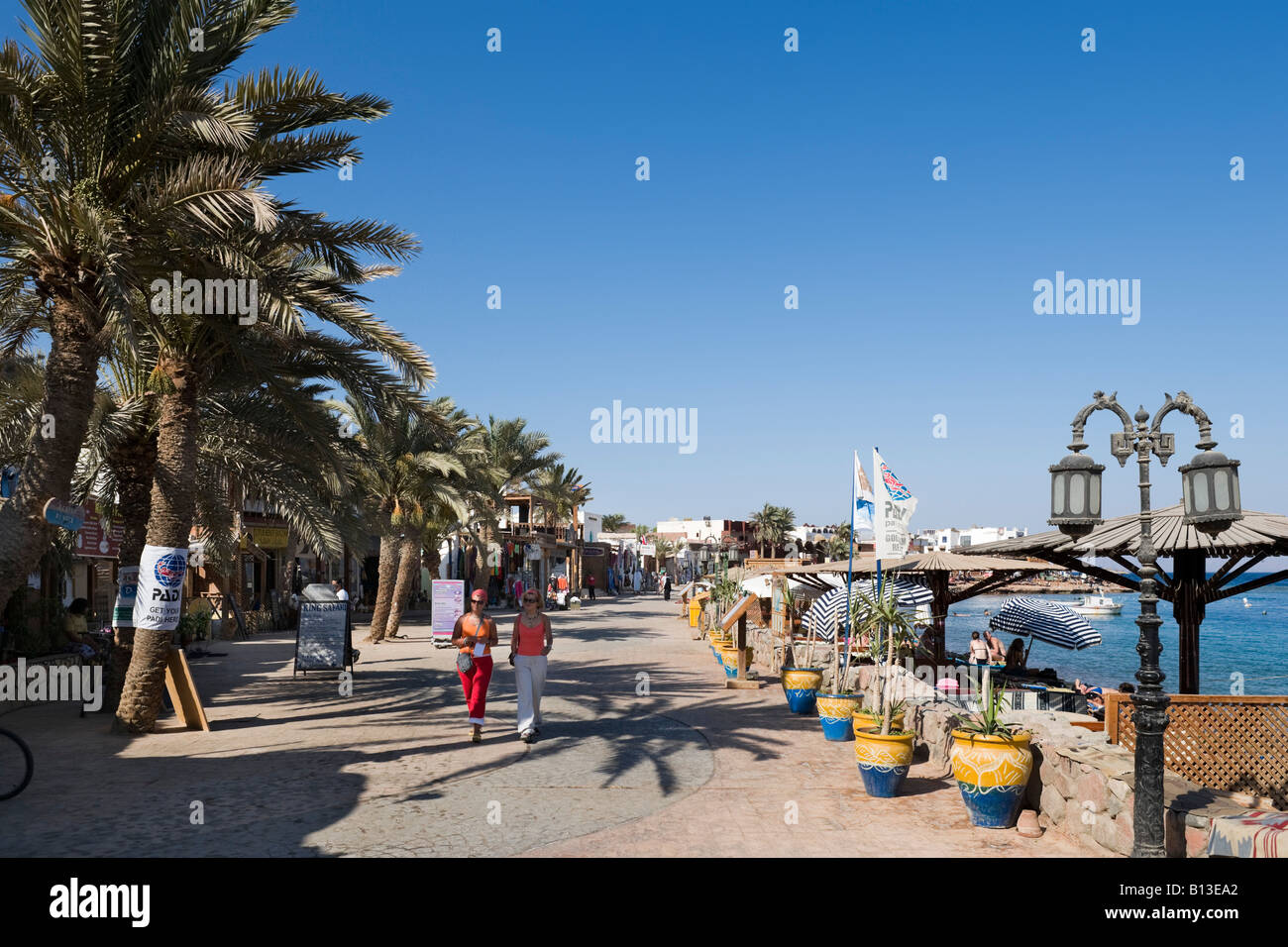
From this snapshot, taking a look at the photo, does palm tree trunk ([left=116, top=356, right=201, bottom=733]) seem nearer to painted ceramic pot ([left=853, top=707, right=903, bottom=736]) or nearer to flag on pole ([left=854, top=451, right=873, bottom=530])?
painted ceramic pot ([left=853, top=707, right=903, bottom=736])

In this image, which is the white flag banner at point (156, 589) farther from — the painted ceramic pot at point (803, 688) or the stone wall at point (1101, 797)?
the stone wall at point (1101, 797)

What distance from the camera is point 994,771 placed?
6848 millimetres

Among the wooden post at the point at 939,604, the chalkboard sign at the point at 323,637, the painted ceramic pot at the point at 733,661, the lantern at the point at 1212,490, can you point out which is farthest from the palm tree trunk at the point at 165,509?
the wooden post at the point at 939,604

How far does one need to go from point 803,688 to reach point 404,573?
606 inches

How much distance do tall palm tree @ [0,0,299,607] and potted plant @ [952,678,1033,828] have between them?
24.9 ft

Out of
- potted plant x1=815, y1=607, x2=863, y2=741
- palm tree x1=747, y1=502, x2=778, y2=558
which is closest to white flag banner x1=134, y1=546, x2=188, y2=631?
potted plant x1=815, y1=607, x2=863, y2=741

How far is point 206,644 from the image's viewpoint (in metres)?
20.9

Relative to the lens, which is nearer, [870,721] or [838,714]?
[870,721]

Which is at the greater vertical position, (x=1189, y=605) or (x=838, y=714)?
(x=1189, y=605)

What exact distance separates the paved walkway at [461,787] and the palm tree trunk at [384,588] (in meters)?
9.34

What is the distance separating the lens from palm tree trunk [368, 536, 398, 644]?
76.7 ft

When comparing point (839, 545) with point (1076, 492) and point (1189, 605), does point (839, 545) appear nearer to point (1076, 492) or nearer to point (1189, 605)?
point (1189, 605)

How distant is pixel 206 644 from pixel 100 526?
155 inches

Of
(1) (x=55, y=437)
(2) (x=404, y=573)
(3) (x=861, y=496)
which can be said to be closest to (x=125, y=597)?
(1) (x=55, y=437)
